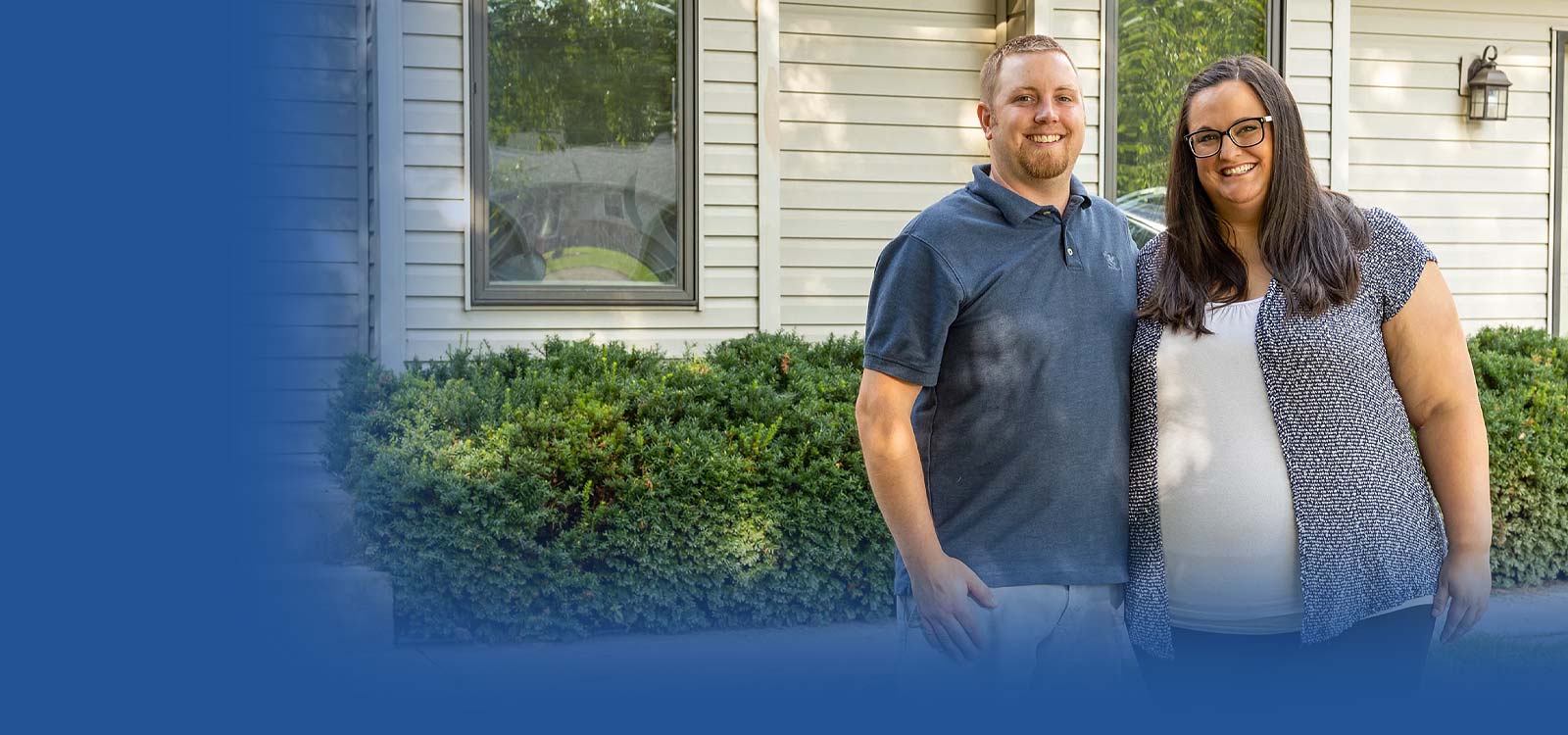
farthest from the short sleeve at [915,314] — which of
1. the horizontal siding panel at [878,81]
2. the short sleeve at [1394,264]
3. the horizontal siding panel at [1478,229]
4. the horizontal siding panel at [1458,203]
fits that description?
the horizontal siding panel at [1478,229]

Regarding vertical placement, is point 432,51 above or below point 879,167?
above

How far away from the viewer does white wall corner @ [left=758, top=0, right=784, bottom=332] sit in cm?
666

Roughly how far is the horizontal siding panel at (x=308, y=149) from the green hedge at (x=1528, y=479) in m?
4.99

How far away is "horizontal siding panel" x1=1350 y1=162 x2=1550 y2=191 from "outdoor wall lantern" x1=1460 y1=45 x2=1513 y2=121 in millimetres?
333

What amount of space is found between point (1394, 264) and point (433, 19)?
193 inches

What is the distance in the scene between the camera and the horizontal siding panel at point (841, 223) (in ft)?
23.4

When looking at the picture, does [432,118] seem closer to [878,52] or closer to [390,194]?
[390,194]

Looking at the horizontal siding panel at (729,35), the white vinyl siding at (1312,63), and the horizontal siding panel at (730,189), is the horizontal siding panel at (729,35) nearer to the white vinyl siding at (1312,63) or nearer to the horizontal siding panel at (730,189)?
the horizontal siding panel at (730,189)

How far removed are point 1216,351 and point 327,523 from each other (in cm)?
390

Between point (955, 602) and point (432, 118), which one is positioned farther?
point (432, 118)

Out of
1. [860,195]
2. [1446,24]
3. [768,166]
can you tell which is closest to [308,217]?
[768,166]

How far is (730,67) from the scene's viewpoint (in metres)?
6.65

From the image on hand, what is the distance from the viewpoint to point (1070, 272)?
102 inches

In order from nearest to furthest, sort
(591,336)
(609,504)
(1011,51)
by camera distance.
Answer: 1. (1011,51)
2. (609,504)
3. (591,336)
